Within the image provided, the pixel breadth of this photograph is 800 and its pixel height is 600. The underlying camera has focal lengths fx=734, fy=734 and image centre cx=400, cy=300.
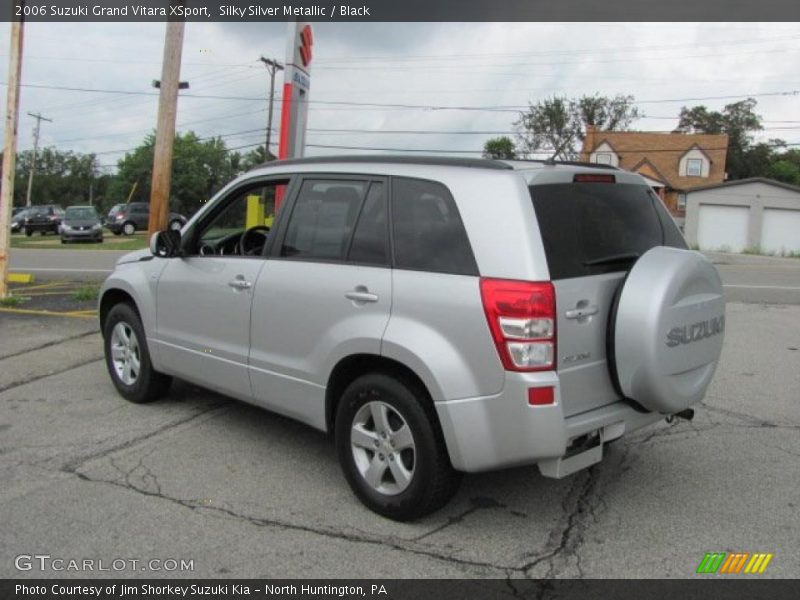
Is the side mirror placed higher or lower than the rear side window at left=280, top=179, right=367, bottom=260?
lower

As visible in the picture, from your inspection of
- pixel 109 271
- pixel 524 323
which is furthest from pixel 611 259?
pixel 109 271

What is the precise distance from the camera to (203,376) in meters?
4.88

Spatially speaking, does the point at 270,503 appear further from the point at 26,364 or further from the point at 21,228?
the point at 21,228

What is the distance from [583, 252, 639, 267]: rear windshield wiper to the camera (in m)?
3.59

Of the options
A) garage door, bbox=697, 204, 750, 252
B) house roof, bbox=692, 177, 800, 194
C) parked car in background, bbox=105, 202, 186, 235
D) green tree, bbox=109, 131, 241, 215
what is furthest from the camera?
green tree, bbox=109, 131, 241, 215

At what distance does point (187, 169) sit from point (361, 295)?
61.3 m

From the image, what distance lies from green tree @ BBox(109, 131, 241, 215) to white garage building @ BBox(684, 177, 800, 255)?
1420 inches

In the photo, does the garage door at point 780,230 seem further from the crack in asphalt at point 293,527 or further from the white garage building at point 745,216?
the crack in asphalt at point 293,527

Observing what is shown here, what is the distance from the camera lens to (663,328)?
3.47 m

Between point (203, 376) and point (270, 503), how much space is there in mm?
1247

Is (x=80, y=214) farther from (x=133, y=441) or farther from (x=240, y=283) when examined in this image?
(x=240, y=283)

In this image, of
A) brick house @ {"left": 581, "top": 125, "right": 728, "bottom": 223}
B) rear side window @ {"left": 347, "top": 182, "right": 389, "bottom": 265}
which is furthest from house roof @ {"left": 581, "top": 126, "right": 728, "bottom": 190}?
rear side window @ {"left": 347, "top": 182, "right": 389, "bottom": 265}

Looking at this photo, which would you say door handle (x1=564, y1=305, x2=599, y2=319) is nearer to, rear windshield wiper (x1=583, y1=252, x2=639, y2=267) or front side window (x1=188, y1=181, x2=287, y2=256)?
rear windshield wiper (x1=583, y1=252, x2=639, y2=267)
